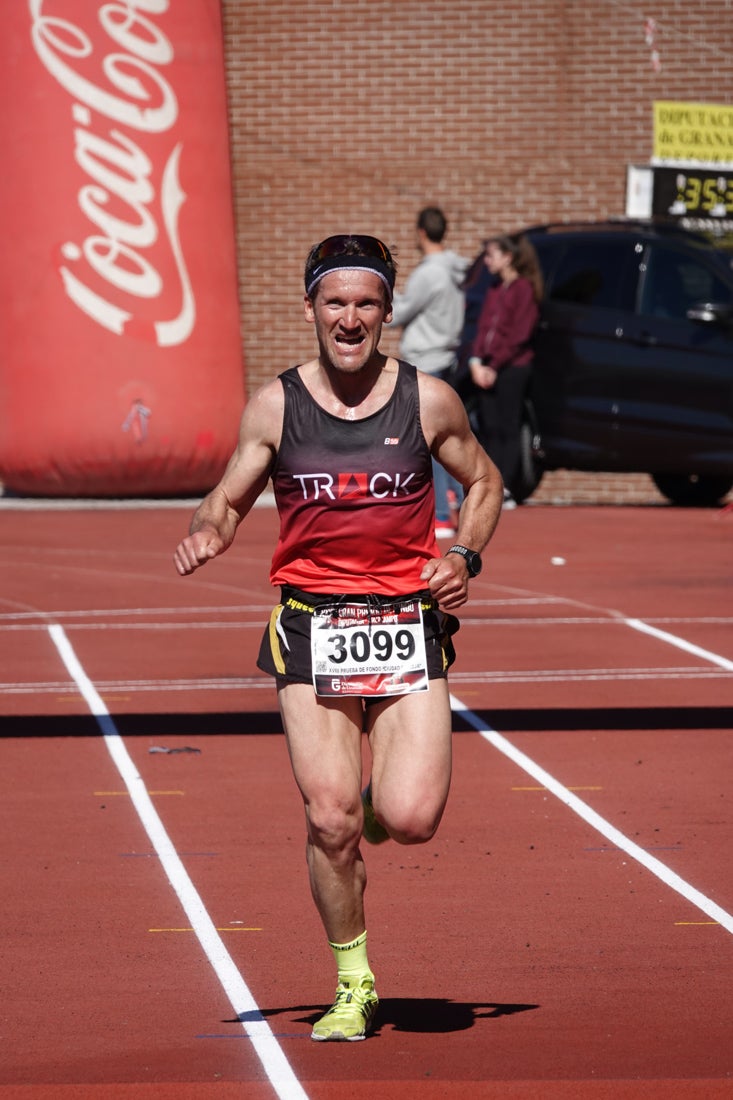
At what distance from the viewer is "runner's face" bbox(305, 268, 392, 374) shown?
5000 millimetres

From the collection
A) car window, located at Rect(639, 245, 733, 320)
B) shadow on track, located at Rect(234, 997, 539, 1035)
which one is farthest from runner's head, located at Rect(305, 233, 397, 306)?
car window, located at Rect(639, 245, 733, 320)

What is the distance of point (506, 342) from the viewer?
16266 millimetres

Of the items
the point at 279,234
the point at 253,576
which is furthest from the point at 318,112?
the point at 253,576

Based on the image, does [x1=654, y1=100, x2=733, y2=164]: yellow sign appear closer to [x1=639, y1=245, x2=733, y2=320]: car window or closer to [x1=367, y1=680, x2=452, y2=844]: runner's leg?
[x1=639, y1=245, x2=733, y2=320]: car window

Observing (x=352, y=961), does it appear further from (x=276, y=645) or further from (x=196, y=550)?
(x=196, y=550)

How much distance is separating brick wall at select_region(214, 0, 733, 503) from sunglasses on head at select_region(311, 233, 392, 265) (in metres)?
16.9

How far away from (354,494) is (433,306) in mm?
9921

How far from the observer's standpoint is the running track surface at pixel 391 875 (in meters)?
4.88

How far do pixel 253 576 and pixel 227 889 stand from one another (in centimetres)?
755

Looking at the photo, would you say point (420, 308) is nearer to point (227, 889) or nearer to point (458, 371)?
point (458, 371)

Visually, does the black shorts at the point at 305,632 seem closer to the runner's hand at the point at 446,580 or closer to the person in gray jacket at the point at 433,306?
the runner's hand at the point at 446,580

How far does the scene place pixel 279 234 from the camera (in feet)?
72.4

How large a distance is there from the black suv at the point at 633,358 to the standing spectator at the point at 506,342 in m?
0.51

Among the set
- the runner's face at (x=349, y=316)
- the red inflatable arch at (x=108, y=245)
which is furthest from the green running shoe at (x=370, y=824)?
the red inflatable arch at (x=108, y=245)
